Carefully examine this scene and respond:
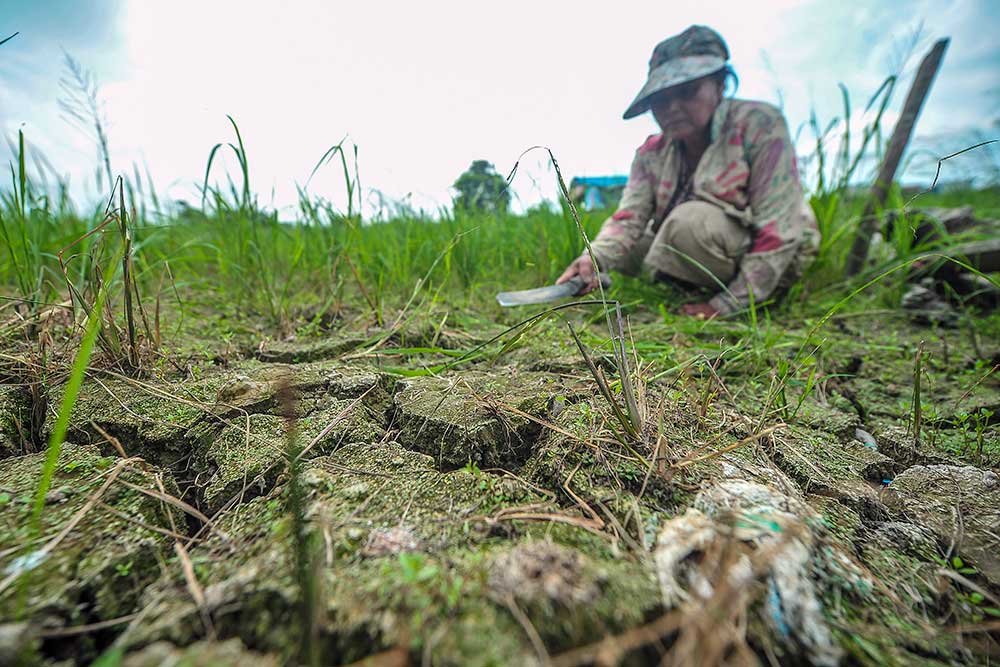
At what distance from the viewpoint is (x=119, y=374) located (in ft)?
3.10

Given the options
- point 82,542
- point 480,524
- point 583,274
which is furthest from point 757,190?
point 82,542

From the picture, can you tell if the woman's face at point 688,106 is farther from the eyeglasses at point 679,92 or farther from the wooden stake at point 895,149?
the wooden stake at point 895,149

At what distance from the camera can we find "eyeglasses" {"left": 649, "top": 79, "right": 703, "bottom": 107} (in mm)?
2162

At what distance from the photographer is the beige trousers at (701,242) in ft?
7.36

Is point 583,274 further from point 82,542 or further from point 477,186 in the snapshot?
point 82,542

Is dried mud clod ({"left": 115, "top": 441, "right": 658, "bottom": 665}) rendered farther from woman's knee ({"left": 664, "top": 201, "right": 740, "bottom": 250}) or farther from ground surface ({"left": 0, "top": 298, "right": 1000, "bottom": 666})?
woman's knee ({"left": 664, "top": 201, "right": 740, "bottom": 250})

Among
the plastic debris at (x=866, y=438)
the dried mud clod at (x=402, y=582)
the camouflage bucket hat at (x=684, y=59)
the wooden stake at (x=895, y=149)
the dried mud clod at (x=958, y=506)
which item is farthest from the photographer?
the wooden stake at (x=895, y=149)

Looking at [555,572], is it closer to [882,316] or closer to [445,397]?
[445,397]

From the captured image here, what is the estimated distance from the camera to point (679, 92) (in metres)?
2.19

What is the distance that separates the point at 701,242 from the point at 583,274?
71 cm

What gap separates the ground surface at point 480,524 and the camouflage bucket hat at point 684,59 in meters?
1.61

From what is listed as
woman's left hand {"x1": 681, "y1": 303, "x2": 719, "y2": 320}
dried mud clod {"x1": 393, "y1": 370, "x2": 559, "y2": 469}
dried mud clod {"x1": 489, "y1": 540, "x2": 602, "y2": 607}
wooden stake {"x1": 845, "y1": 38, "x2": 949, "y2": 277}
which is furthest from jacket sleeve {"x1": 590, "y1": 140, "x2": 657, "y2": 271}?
dried mud clod {"x1": 489, "y1": 540, "x2": 602, "y2": 607}

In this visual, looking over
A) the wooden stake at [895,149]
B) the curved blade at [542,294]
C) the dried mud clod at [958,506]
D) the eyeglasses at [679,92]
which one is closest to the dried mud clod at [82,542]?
the dried mud clod at [958,506]

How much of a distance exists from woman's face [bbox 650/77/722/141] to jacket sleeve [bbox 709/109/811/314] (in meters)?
0.22
